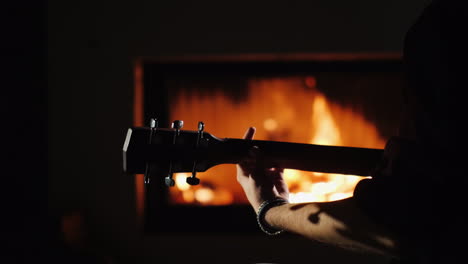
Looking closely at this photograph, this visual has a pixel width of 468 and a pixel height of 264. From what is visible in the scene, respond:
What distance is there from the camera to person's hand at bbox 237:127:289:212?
78 centimetres

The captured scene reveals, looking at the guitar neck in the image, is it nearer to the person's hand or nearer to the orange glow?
the person's hand

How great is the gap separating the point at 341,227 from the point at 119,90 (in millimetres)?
1561

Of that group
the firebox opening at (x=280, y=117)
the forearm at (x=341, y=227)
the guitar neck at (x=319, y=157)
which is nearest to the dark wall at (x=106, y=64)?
the firebox opening at (x=280, y=117)

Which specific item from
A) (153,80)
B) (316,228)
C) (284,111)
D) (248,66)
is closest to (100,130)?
(153,80)

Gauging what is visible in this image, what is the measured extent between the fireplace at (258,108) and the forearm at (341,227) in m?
1.34

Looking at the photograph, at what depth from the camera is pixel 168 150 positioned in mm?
755

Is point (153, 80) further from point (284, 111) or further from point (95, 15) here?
point (284, 111)

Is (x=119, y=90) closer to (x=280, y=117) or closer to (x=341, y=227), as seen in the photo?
(x=280, y=117)

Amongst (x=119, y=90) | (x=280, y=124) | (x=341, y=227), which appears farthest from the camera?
(x=280, y=124)

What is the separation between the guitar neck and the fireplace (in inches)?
41.8

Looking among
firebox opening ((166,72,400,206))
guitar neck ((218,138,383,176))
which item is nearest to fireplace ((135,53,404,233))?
firebox opening ((166,72,400,206))

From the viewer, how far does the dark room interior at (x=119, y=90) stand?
1.83m

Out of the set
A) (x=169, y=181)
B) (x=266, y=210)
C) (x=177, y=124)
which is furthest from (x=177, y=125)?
(x=266, y=210)

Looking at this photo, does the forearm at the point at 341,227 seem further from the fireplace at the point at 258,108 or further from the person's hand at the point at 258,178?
the fireplace at the point at 258,108
